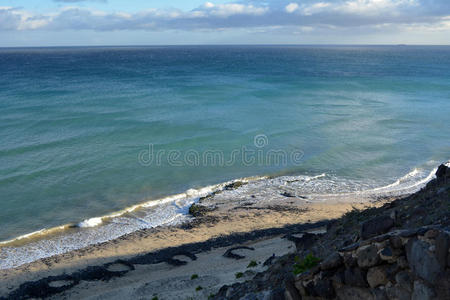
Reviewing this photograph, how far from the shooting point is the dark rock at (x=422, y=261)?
721 centimetres

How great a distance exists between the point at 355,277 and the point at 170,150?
30.4m

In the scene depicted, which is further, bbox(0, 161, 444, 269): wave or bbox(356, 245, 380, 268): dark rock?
bbox(0, 161, 444, 269): wave

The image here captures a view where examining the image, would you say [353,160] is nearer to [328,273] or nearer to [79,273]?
[79,273]

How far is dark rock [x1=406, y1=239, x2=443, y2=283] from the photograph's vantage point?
7211 mm

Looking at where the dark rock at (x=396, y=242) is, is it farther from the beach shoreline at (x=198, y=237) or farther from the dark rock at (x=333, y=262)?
the beach shoreline at (x=198, y=237)

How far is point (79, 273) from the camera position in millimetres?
18375

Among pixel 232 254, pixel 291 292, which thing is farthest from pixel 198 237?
pixel 291 292

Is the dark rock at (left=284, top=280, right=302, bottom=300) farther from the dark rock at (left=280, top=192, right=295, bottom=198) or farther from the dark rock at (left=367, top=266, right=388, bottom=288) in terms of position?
the dark rock at (left=280, top=192, right=295, bottom=198)

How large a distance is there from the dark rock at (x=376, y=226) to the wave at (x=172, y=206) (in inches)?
609

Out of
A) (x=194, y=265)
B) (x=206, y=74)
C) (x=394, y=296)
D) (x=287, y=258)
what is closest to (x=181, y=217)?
(x=194, y=265)

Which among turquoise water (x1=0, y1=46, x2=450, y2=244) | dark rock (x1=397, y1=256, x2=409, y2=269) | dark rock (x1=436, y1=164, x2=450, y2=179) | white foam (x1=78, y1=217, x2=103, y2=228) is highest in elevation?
dark rock (x1=436, y1=164, x2=450, y2=179)

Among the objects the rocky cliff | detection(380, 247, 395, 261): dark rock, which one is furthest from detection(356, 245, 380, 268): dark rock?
detection(380, 247, 395, 261): dark rock

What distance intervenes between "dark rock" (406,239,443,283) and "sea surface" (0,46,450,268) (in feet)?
59.3

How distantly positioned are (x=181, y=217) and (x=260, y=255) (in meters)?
7.86
